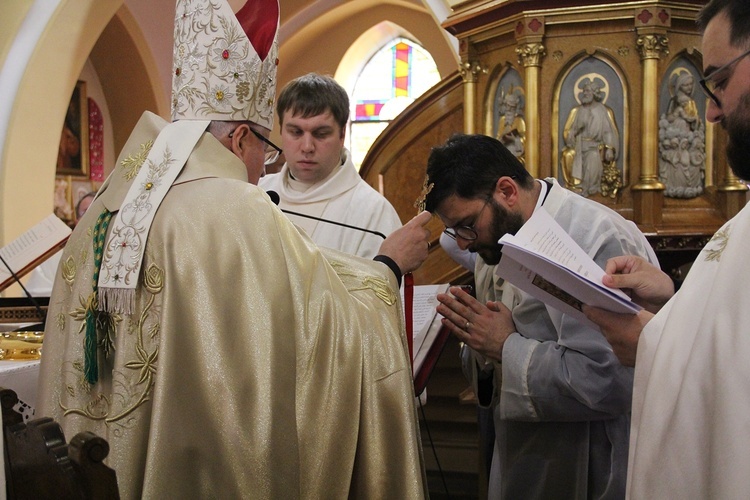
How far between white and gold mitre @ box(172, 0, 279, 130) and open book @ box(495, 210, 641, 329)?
94cm

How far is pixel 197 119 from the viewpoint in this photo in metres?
2.43

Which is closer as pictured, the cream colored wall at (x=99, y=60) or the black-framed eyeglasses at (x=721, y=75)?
the black-framed eyeglasses at (x=721, y=75)

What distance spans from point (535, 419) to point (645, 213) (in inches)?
117

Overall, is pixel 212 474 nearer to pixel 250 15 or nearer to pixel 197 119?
pixel 197 119

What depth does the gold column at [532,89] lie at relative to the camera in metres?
5.32

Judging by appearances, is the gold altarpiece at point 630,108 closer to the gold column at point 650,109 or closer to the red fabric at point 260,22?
the gold column at point 650,109

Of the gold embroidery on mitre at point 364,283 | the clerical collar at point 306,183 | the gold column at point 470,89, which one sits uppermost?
the gold column at point 470,89

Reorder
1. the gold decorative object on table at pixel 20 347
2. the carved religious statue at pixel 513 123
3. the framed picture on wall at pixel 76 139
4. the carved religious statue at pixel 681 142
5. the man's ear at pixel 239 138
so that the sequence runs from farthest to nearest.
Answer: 1. the framed picture on wall at pixel 76 139
2. the carved religious statue at pixel 513 123
3. the carved religious statue at pixel 681 142
4. the gold decorative object on table at pixel 20 347
5. the man's ear at pixel 239 138

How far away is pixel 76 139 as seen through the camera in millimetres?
12484

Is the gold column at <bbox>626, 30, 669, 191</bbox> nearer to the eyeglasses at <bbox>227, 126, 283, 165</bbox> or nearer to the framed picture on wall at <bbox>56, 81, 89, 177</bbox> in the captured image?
the eyeglasses at <bbox>227, 126, 283, 165</bbox>

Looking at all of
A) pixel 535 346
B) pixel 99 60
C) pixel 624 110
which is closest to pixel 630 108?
pixel 624 110

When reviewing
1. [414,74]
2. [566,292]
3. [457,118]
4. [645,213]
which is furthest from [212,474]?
[414,74]

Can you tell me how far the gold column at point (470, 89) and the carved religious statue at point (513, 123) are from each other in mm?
246

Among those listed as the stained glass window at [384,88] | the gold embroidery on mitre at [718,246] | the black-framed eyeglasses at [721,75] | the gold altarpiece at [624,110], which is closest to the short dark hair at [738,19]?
the black-framed eyeglasses at [721,75]
